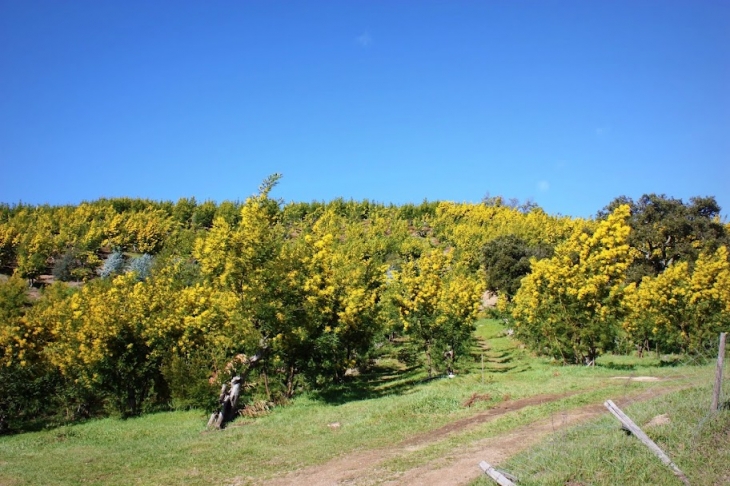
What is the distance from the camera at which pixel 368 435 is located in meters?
17.0

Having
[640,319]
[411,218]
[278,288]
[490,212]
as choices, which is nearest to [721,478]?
[278,288]

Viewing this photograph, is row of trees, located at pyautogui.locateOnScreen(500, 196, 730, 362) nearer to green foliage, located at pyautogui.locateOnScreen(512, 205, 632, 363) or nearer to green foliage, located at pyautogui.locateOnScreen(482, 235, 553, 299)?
green foliage, located at pyautogui.locateOnScreen(512, 205, 632, 363)

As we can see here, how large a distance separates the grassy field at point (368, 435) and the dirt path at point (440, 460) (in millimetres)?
283

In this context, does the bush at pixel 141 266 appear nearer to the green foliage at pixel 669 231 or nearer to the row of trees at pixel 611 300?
the row of trees at pixel 611 300

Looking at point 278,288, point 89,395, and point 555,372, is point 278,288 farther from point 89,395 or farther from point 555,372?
point 89,395

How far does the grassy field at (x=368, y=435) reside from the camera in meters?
10.0

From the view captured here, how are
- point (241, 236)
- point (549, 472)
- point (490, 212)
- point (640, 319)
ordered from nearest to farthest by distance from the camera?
point (549, 472)
point (241, 236)
point (640, 319)
point (490, 212)

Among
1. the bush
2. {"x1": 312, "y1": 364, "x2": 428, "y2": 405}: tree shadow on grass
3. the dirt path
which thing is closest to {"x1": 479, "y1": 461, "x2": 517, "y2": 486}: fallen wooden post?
the dirt path

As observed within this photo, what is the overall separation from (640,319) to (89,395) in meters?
35.5

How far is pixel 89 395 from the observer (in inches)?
1214

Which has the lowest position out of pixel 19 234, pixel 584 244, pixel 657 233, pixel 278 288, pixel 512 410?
pixel 512 410

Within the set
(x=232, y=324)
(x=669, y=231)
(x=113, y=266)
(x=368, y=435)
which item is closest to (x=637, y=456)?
(x=368, y=435)

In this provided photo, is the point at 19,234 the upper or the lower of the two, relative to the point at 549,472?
upper

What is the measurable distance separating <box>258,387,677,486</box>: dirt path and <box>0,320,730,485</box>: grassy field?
0.28 metres
